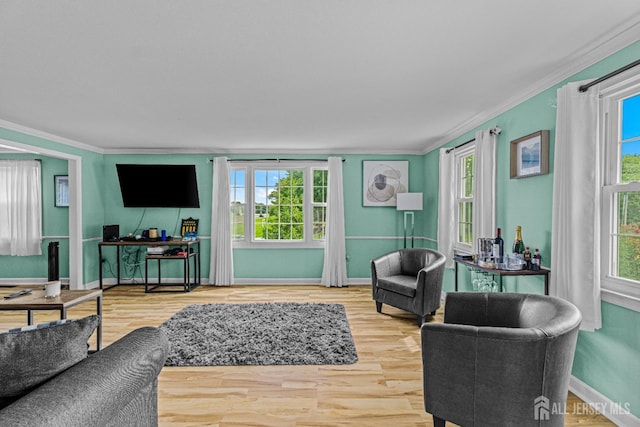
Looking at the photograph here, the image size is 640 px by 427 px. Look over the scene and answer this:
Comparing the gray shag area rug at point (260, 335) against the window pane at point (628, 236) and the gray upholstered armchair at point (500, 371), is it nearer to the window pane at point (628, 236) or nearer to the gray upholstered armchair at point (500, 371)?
the gray upholstered armchair at point (500, 371)

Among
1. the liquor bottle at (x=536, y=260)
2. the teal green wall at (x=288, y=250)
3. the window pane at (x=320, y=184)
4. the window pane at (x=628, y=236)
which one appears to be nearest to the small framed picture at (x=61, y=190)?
the teal green wall at (x=288, y=250)

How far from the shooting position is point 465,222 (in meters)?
4.80

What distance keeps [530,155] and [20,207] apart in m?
7.47

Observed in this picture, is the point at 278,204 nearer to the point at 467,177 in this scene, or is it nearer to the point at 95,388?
the point at 467,177

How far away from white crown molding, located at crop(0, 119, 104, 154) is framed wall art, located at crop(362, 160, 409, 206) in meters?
4.49

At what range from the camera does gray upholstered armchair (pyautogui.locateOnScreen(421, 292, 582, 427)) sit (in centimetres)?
177

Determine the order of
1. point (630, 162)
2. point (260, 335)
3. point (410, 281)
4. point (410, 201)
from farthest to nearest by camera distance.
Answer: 1. point (410, 201)
2. point (410, 281)
3. point (260, 335)
4. point (630, 162)

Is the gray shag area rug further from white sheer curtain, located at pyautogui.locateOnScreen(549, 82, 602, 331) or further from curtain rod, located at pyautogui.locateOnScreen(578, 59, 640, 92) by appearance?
curtain rod, located at pyautogui.locateOnScreen(578, 59, 640, 92)

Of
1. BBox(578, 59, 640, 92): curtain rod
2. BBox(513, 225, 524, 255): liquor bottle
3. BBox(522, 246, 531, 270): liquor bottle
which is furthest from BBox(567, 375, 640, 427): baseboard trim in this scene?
BBox(578, 59, 640, 92): curtain rod

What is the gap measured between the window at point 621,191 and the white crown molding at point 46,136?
586 centimetres

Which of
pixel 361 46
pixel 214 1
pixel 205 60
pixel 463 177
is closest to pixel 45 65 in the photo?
pixel 205 60

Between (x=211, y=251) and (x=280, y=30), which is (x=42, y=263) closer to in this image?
(x=211, y=251)

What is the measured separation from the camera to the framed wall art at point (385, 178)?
251 inches

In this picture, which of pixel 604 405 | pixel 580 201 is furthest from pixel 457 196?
pixel 604 405
